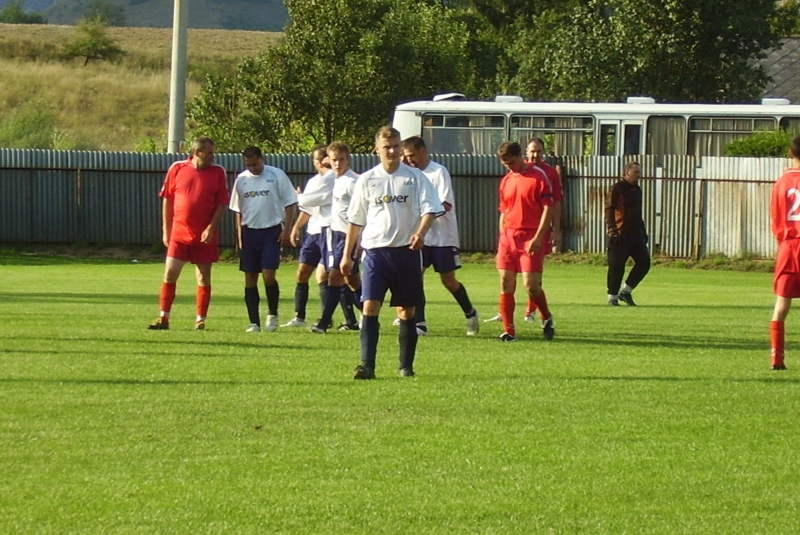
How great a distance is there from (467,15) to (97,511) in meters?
55.6

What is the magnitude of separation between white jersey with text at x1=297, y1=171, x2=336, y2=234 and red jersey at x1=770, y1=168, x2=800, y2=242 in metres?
4.91

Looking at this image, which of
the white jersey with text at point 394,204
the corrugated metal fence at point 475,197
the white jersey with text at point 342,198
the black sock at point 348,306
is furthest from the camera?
the corrugated metal fence at point 475,197

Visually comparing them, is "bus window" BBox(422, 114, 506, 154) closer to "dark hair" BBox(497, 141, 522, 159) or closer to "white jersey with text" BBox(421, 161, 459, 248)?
"white jersey with text" BBox(421, 161, 459, 248)

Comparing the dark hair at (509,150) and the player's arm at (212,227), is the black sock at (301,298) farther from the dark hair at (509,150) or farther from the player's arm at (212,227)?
the dark hair at (509,150)

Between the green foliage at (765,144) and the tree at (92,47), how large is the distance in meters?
61.0

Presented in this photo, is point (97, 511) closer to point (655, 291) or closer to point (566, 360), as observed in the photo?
point (566, 360)

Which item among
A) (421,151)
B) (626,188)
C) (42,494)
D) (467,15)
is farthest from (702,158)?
(467,15)

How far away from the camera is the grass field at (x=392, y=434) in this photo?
6.44 meters

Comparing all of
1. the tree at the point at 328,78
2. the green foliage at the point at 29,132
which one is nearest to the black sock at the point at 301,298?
the tree at the point at 328,78

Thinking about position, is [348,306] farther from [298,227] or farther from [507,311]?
[507,311]

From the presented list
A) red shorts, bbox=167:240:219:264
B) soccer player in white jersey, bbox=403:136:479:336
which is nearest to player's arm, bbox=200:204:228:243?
red shorts, bbox=167:240:219:264

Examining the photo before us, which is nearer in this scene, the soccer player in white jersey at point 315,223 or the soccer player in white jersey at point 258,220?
the soccer player in white jersey at point 258,220

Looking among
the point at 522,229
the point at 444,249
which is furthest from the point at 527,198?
the point at 444,249

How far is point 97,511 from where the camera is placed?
253 inches
